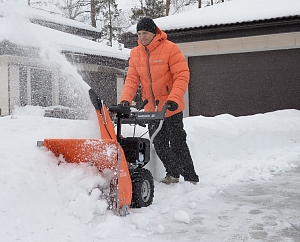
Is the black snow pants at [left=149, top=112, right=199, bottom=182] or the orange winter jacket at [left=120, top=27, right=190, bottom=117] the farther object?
the black snow pants at [left=149, top=112, right=199, bottom=182]

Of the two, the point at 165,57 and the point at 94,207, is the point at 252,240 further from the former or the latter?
the point at 165,57

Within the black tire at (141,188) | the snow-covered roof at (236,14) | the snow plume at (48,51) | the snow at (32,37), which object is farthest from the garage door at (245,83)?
the black tire at (141,188)

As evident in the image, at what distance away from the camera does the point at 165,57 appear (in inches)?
172

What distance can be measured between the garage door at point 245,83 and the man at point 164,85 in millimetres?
7969

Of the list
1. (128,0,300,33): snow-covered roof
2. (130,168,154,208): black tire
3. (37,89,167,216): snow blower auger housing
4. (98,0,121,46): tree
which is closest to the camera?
(37,89,167,216): snow blower auger housing

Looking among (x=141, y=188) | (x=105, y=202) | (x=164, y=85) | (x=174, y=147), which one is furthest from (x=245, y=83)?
(x=105, y=202)

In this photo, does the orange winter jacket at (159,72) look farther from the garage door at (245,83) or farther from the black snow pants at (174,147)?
the garage door at (245,83)

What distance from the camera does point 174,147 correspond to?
4.68 metres

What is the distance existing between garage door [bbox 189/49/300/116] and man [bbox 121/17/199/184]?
7.97 meters

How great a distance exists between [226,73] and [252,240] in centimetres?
984

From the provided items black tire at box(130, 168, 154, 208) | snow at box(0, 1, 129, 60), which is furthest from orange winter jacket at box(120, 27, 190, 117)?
snow at box(0, 1, 129, 60)

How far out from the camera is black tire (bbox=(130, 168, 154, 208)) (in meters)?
3.64

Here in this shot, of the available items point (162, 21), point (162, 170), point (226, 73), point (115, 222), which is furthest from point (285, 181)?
point (162, 21)

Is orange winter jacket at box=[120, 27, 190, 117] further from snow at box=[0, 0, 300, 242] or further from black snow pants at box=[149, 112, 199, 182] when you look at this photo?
snow at box=[0, 0, 300, 242]
